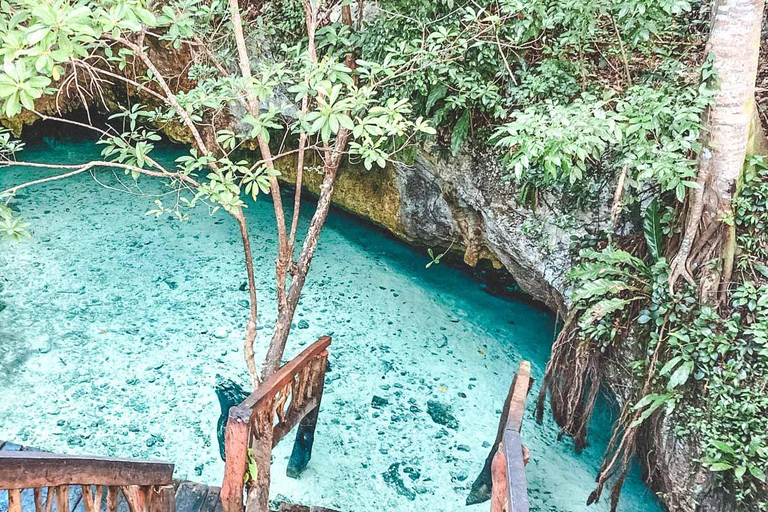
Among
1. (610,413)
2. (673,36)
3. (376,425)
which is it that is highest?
(673,36)

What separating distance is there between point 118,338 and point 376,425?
2.78 meters

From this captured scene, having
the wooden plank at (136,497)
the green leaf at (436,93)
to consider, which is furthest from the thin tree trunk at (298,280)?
the wooden plank at (136,497)

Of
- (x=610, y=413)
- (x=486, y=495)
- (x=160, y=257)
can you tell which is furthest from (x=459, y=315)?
(x=160, y=257)

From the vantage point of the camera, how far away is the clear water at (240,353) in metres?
4.65

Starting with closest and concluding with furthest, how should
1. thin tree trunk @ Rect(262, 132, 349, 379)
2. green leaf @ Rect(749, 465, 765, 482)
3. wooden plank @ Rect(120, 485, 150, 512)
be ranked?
wooden plank @ Rect(120, 485, 150, 512)
green leaf @ Rect(749, 465, 765, 482)
thin tree trunk @ Rect(262, 132, 349, 379)

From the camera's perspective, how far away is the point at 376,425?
16.5 feet

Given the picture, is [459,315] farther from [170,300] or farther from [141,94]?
[141,94]

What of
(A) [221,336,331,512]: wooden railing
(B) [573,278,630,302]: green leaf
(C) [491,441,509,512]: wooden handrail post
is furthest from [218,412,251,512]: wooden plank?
(B) [573,278,630,302]: green leaf

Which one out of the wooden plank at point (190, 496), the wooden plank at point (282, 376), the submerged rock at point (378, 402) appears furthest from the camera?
the submerged rock at point (378, 402)

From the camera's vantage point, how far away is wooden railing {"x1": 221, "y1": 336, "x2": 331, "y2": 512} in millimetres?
3033

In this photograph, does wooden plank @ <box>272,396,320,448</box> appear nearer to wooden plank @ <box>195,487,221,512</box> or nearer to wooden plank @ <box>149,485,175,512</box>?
wooden plank @ <box>195,487,221,512</box>

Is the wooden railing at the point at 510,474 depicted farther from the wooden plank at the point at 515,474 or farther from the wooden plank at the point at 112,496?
the wooden plank at the point at 112,496

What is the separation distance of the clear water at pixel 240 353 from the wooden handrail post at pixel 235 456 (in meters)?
1.28

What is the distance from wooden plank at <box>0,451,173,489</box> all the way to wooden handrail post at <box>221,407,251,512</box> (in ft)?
1.65
